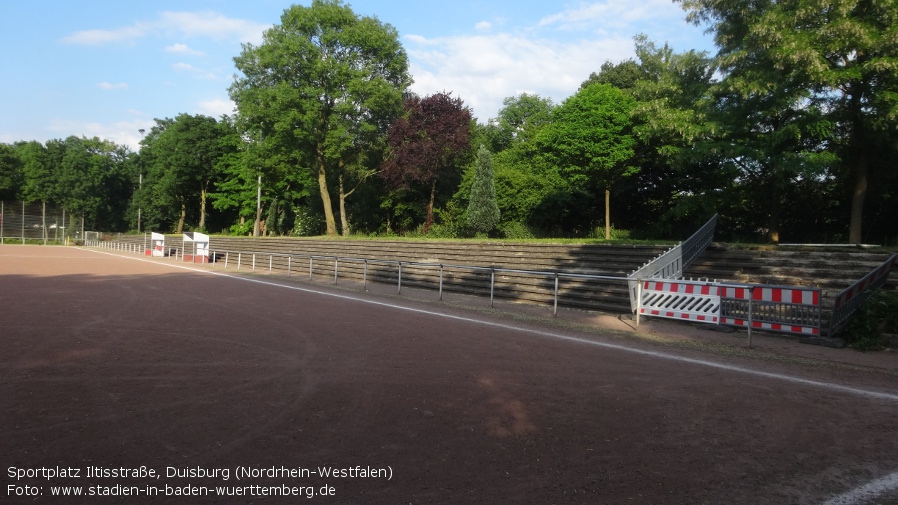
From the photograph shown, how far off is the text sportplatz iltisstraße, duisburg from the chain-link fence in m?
76.2

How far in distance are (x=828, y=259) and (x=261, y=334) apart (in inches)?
475

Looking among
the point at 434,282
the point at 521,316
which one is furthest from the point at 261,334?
the point at 434,282

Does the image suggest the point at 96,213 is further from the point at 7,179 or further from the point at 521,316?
the point at 521,316

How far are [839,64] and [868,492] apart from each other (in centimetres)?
1672

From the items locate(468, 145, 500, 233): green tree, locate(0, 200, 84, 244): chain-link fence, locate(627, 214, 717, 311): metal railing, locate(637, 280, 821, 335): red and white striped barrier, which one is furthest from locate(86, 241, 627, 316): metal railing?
locate(0, 200, 84, 244): chain-link fence

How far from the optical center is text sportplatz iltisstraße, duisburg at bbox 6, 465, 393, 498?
348 centimetres

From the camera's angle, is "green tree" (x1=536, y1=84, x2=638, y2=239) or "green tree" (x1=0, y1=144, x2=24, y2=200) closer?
"green tree" (x1=536, y1=84, x2=638, y2=239)

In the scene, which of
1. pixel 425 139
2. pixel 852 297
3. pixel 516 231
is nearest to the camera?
pixel 852 297

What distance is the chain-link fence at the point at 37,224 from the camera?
67375mm

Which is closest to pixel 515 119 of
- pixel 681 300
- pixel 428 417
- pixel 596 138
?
pixel 596 138

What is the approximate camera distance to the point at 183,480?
366 cm

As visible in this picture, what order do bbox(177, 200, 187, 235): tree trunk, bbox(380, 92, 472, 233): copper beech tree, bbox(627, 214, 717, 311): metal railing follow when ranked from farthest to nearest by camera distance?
1. bbox(177, 200, 187, 235): tree trunk
2. bbox(380, 92, 472, 233): copper beech tree
3. bbox(627, 214, 717, 311): metal railing

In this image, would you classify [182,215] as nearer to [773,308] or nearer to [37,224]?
[37,224]

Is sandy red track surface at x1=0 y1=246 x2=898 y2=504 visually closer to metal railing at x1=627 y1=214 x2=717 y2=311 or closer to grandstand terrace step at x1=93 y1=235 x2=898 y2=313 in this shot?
metal railing at x1=627 y1=214 x2=717 y2=311
